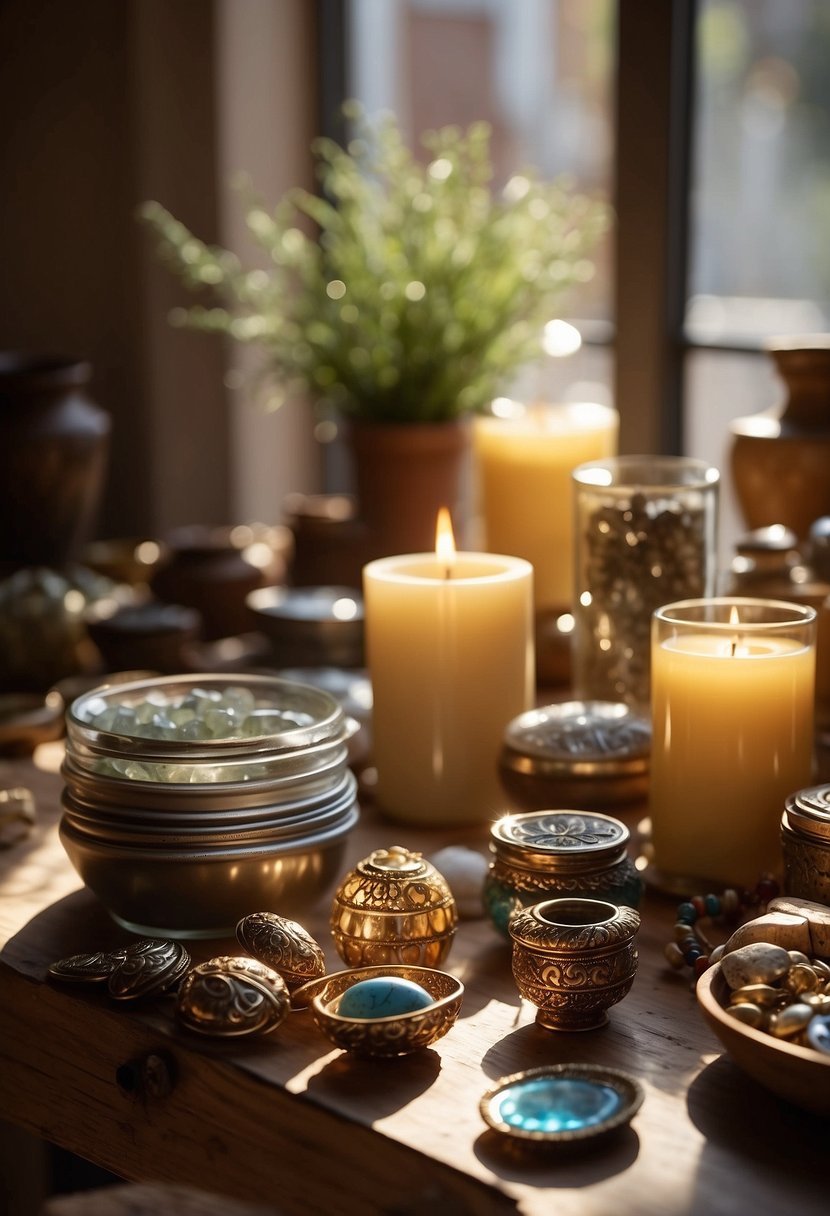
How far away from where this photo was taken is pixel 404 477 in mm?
1448

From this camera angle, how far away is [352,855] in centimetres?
97

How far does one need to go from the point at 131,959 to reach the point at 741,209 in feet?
4.00

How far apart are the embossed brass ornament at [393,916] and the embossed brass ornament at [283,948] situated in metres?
0.02

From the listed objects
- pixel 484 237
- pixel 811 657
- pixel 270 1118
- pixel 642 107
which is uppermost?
pixel 642 107

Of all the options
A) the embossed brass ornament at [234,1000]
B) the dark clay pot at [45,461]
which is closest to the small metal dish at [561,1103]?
the embossed brass ornament at [234,1000]

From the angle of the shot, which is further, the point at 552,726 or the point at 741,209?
the point at 741,209

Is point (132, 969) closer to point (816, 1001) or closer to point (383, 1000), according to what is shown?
point (383, 1000)

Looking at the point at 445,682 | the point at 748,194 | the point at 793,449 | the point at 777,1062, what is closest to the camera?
the point at 777,1062

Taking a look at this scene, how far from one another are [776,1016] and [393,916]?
21 centimetres

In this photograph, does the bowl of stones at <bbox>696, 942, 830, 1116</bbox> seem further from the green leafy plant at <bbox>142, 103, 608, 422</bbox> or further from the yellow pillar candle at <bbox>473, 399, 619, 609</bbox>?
the green leafy plant at <bbox>142, 103, 608, 422</bbox>

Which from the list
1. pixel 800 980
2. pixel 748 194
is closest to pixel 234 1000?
pixel 800 980

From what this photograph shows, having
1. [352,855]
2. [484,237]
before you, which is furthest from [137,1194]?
[484,237]

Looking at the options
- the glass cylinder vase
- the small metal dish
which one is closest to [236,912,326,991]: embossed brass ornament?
the small metal dish

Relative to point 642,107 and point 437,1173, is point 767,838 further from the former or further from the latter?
point 642,107
